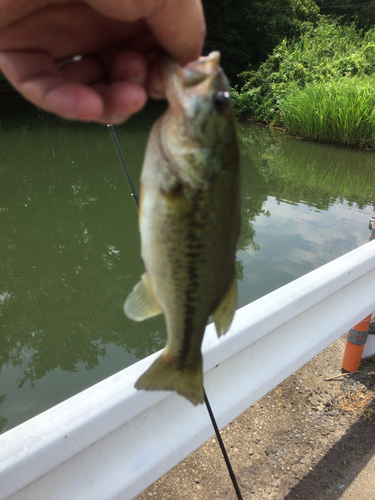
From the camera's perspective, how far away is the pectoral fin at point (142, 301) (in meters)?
0.81

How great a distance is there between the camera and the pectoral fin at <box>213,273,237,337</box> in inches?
31.6

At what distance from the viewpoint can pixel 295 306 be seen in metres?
1.83

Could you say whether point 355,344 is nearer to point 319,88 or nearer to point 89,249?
point 89,249

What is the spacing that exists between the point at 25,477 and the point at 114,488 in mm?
306

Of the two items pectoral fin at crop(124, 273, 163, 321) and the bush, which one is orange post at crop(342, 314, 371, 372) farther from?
the bush

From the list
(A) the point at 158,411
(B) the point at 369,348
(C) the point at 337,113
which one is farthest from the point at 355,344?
(C) the point at 337,113

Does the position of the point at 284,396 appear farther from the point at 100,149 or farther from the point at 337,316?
the point at 100,149

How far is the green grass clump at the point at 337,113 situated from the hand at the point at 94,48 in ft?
30.1

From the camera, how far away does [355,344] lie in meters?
2.80

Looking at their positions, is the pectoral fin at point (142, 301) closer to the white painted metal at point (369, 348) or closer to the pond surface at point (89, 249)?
the pond surface at point (89, 249)

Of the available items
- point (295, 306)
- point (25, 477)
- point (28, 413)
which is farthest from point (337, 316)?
point (28, 413)

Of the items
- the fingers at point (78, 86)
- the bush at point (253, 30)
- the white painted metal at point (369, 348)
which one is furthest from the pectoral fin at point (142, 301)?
the bush at point (253, 30)

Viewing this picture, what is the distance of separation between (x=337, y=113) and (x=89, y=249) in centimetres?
747

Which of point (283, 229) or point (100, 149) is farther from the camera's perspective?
point (100, 149)
